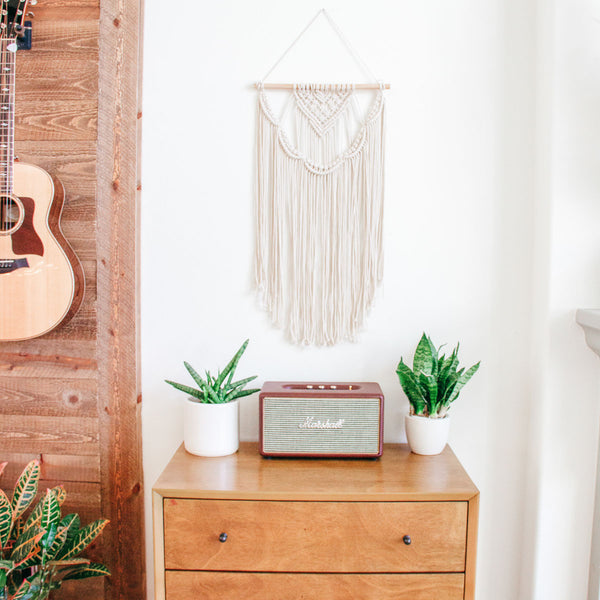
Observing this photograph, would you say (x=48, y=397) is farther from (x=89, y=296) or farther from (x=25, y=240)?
(x=25, y=240)

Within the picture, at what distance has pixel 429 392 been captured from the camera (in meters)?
1.36

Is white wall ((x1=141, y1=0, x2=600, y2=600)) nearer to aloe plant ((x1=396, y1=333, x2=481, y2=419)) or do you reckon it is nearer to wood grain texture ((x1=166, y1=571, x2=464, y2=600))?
aloe plant ((x1=396, y1=333, x2=481, y2=419))

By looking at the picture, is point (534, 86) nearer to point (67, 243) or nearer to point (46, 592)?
point (67, 243)

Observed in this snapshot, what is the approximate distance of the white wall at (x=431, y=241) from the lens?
1.42 metres

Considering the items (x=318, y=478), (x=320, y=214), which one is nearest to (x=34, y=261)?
(x=320, y=214)

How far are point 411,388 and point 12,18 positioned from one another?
4.73ft

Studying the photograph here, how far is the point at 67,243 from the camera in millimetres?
1377

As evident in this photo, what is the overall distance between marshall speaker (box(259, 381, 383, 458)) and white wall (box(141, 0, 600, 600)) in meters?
0.20

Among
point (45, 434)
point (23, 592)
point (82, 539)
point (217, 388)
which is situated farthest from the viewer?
point (45, 434)

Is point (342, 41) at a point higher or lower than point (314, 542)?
higher

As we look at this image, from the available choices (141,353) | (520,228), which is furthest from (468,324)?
(141,353)

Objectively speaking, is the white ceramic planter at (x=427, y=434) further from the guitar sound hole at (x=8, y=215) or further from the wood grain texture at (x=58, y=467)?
the guitar sound hole at (x=8, y=215)

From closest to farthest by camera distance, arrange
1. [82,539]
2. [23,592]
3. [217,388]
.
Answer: [23,592]
[82,539]
[217,388]

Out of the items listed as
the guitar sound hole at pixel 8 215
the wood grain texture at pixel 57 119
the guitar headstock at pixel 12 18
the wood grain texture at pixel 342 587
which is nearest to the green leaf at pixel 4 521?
the wood grain texture at pixel 342 587
